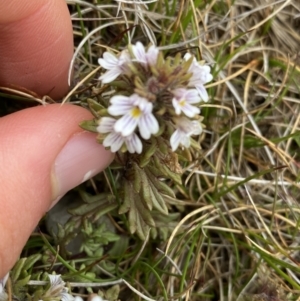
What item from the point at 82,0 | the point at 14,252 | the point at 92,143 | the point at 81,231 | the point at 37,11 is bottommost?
the point at 81,231

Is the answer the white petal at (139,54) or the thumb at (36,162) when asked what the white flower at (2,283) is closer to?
the thumb at (36,162)

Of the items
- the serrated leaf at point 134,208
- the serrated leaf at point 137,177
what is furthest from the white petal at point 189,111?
the serrated leaf at point 134,208

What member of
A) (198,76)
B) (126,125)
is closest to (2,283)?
(126,125)

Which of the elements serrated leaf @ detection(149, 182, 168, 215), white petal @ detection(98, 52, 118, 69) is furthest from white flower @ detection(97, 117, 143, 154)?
serrated leaf @ detection(149, 182, 168, 215)

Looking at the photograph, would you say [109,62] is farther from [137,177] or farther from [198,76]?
[137,177]

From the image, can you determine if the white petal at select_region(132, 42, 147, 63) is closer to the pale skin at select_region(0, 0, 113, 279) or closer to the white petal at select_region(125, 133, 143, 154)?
the white petal at select_region(125, 133, 143, 154)

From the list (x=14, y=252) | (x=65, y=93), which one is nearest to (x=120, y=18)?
(x=65, y=93)

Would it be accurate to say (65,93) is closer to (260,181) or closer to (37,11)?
(37,11)
